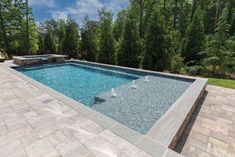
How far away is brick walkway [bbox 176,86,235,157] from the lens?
8.57ft

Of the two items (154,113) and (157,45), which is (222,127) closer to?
(154,113)

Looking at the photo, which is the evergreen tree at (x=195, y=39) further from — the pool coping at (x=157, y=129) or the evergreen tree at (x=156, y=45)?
the pool coping at (x=157, y=129)

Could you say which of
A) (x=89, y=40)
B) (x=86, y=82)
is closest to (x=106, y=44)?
(x=89, y=40)

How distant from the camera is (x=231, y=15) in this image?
16906 mm

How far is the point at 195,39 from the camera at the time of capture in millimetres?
11281

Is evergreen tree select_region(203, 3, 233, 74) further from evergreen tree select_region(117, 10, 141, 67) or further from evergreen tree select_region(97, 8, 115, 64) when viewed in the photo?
evergreen tree select_region(97, 8, 115, 64)

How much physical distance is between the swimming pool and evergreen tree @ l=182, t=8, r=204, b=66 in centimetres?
581

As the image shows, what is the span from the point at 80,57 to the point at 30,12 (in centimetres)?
772

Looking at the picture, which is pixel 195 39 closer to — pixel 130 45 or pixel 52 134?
pixel 130 45

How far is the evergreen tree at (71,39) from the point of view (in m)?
14.8

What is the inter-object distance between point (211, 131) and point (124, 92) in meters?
2.84

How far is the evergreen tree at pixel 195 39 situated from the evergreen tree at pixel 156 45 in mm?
3174

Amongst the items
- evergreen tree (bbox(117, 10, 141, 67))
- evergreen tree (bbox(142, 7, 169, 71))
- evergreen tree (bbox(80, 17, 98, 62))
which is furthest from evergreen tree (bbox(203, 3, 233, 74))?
evergreen tree (bbox(80, 17, 98, 62))

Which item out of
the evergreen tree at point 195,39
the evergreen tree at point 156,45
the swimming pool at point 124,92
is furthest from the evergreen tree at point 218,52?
the swimming pool at point 124,92
